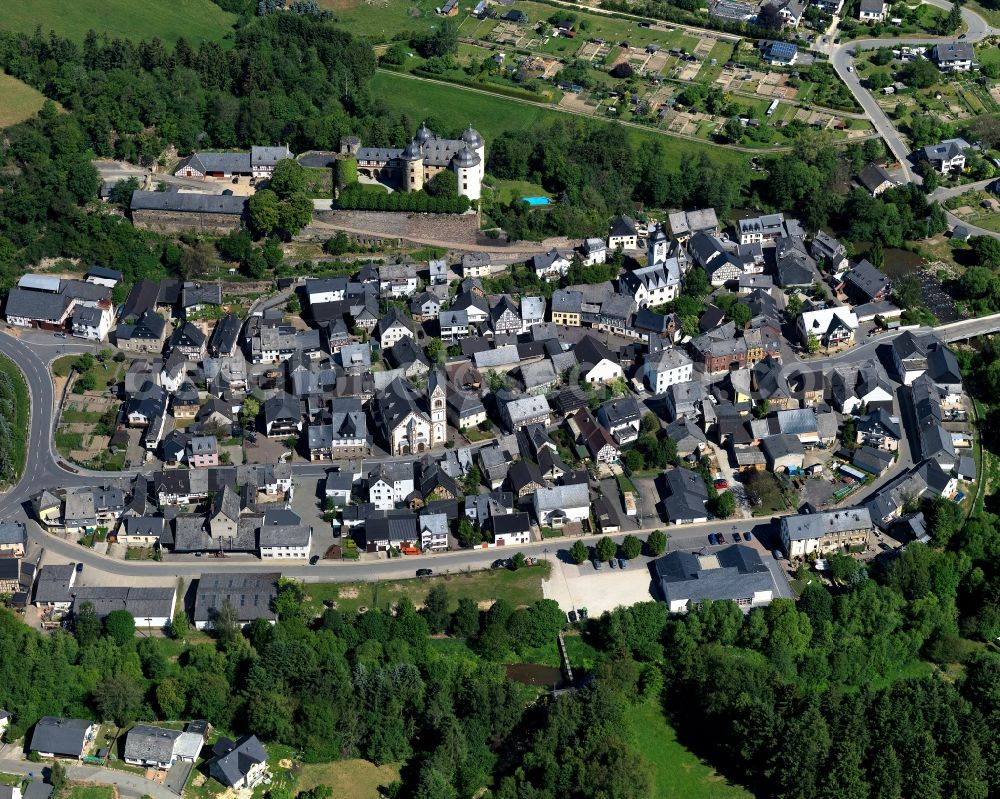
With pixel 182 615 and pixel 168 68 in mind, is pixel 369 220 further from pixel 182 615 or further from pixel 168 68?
pixel 182 615

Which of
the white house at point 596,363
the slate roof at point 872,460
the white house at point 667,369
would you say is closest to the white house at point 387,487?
the white house at point 596,363

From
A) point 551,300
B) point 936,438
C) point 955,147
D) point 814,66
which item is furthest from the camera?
point 814,66

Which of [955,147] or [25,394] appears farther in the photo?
[955,147]

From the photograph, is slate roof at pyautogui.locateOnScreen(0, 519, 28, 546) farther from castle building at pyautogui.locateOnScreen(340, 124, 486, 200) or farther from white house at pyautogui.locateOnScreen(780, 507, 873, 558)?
white house at pyautogui.locateOnScreen(780, 507, 873, 558)

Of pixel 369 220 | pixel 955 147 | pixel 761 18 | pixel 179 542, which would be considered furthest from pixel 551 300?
pixel 761 18

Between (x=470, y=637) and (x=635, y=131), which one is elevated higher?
(x=635, y=131)

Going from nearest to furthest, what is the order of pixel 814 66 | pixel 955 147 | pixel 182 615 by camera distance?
1. pixel 182 615
2. pixel 955 147
3. pixel 814 66
